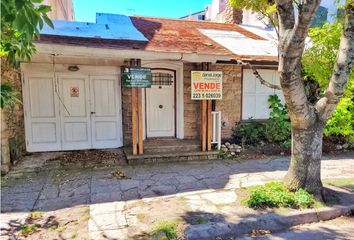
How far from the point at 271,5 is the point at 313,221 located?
13.1 ft

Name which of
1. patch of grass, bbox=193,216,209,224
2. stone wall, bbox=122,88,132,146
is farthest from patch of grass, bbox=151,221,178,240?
stone wall, bbox=122,88,132,146

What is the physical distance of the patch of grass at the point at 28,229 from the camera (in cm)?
366

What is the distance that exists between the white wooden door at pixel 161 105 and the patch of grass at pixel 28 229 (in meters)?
4.89

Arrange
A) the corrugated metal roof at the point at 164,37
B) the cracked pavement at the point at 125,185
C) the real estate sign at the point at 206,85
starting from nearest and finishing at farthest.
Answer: the cracked pavement at the point at 125,185 < the corrugated metal roof at the point at 164,37 < the real estate sign at the point at 206,85

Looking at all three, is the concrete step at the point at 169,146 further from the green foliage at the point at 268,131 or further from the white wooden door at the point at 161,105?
the green foliage at the point at 268,131

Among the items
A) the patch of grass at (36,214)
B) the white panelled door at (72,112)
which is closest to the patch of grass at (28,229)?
the patch of grass at (36,214)

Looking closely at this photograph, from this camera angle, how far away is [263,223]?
3.94 meters

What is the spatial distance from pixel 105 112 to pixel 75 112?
0.85m

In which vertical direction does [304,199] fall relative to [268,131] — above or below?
below

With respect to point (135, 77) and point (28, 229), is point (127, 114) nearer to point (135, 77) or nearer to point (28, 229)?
point (135, 77)

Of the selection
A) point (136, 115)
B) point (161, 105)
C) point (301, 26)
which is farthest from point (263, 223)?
point (161, 105)

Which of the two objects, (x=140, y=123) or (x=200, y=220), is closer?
(x=200, y=220)

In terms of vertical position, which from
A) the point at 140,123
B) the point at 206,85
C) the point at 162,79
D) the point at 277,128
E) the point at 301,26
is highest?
the point at 301,26

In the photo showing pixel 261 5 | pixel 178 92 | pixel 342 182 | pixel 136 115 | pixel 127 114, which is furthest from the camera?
pixel 178 92
